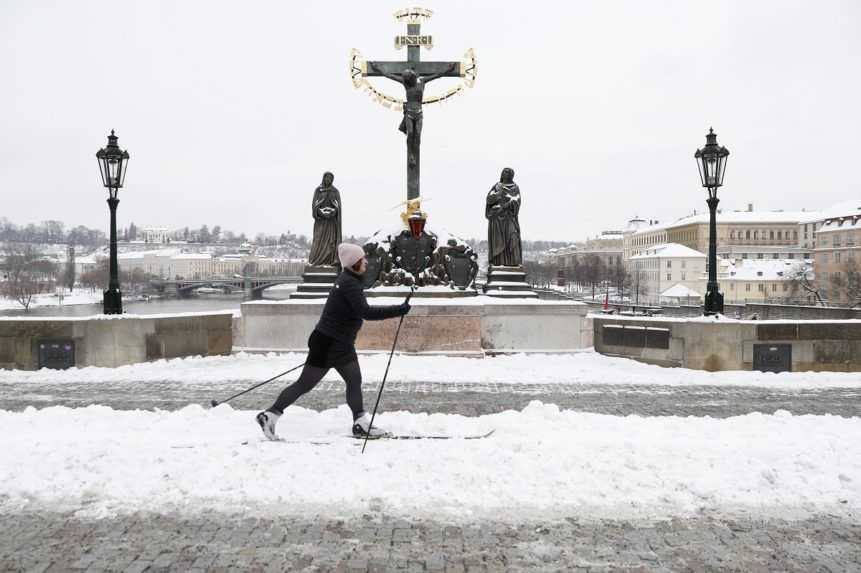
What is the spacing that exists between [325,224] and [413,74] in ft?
14.0

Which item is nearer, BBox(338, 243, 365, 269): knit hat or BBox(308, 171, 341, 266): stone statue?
BBox(338, 243, 365, 269): knit hat

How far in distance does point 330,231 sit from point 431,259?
2.59 m

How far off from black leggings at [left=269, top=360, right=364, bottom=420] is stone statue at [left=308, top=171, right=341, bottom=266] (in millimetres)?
9688

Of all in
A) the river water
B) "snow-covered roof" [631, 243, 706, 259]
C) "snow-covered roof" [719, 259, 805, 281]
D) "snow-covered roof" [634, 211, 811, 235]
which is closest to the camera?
the river water

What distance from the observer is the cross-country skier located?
651 centimetres

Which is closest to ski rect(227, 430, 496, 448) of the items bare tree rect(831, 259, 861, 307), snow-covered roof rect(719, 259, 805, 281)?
bare tree rect(831, 259, 861, 307)

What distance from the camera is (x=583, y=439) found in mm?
6273

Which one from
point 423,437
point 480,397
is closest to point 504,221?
point 480,397

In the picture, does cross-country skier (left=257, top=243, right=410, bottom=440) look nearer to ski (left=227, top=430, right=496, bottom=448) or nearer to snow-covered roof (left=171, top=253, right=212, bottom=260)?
ski (left=227, top=430, right=496, bottom=448)

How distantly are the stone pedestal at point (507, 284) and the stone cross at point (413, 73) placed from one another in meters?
2.75

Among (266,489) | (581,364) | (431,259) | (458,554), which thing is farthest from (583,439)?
(431,259)

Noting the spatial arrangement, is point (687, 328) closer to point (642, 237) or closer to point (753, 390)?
point (753, 390)

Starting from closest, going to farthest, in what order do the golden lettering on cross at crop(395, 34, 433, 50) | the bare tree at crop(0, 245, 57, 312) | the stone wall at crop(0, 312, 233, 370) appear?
1. the stone wall at crop(0, 312, 233, 370)
2. the golden lettering on cross at crop(395, 34, 433, 50)
3. the bare tree at crop(0, 245, 57, 312)

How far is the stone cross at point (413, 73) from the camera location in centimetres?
1642
